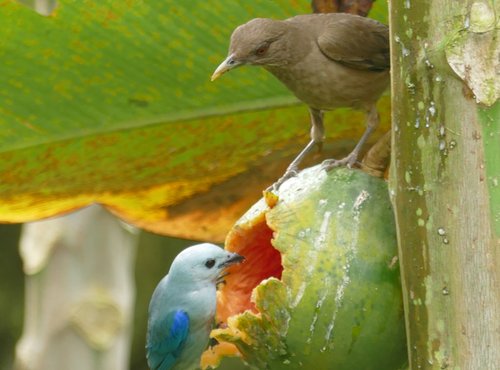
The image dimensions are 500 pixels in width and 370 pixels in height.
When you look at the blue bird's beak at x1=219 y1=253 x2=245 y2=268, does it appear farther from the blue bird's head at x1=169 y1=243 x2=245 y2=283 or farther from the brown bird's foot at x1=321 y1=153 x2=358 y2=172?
the brown bird's foot at x1=321 y1=153 x2=358 y2=172

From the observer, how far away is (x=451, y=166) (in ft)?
4.10

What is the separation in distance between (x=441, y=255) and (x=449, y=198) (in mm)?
65

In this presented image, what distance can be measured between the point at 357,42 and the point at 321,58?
22 centimetres

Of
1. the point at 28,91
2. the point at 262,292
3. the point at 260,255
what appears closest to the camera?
the point at 262,292

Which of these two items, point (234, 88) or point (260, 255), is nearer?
point (260, 255)

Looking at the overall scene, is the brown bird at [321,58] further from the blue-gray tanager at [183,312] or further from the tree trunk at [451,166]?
Result: the tree trunk at [451,166]

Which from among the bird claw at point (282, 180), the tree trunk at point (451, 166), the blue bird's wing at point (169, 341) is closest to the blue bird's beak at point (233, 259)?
the bird claw at point (282, 180)

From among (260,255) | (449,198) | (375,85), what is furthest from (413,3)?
(375,85)

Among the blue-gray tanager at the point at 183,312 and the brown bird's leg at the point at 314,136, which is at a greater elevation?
the brown bird's leg at the point at 314,136

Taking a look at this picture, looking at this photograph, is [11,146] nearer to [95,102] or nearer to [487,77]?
[95,102]

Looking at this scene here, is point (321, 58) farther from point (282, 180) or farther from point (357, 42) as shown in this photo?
point (282, 180)

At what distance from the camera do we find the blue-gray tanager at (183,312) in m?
2.21

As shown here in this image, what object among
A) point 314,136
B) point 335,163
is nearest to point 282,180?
point 335,163

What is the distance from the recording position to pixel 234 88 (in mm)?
2150
